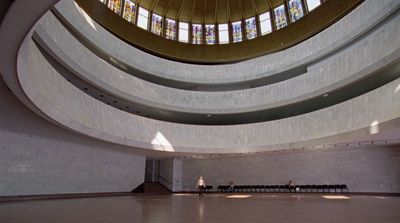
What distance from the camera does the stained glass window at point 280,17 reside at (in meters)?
26.0

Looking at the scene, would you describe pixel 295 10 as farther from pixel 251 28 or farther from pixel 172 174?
pixel 172 174

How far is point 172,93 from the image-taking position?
22.4 meters

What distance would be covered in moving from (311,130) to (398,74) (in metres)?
5.66

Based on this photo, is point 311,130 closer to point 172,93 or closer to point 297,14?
point 172,93

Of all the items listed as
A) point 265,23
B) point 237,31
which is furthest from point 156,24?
point 265,23

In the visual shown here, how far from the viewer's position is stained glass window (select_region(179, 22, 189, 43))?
28.5 meters

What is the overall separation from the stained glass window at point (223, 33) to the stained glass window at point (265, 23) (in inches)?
141

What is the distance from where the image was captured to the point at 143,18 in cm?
2692

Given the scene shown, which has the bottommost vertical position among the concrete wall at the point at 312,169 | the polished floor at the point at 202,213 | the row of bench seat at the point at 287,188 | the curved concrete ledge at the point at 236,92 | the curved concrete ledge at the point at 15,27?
the row of bench seat at the point at 287,188

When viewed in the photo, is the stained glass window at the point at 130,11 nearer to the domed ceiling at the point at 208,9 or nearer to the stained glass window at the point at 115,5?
A: the stained glass window at the point at 115,5

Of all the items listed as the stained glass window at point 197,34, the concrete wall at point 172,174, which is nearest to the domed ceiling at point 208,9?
the stained glass window at point 197,34

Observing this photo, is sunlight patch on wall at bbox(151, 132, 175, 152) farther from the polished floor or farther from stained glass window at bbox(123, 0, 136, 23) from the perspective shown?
stained glass window at bbox(123, 0, 136, 23)

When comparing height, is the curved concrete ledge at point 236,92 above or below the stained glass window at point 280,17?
below

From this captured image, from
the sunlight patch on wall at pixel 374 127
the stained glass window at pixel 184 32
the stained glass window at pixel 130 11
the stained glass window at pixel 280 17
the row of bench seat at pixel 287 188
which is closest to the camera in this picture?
the sunlight patch on wall at pixel 374 127
